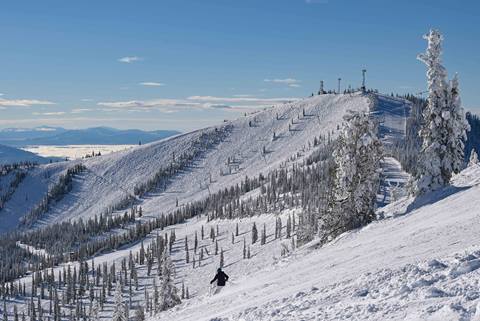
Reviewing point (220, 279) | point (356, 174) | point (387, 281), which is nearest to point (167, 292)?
point (356, 174)

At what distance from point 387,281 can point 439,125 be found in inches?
1356

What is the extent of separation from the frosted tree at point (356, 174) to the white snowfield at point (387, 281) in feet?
30.8

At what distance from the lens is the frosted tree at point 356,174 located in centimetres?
4772

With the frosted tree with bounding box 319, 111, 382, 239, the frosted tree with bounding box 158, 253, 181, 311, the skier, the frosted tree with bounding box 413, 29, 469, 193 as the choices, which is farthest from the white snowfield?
the frosted tree with bounding box 158, 253, 181, 311

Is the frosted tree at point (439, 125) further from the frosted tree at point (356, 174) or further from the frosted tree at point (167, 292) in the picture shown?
the frosted tree at point (167, 292)

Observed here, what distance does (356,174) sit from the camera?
4844 centimetres

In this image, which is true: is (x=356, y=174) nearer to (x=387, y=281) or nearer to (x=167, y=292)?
(x=387, y=281)

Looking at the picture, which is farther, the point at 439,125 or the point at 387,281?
the point at 439,125

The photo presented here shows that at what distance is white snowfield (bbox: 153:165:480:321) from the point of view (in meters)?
16.1

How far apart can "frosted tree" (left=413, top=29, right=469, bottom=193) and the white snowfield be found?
11.0m

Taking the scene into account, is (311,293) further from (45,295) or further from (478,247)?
(45,295)

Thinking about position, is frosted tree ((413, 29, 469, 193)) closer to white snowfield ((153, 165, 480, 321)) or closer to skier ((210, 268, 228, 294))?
white snowfield ((153, 165, 480, 321))

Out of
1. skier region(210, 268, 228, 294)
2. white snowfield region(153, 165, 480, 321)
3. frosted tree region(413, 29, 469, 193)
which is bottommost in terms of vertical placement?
skier region(210, 268, 228, 294)

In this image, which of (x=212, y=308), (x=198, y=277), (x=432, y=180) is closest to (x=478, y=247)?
(x=212, y=308)
